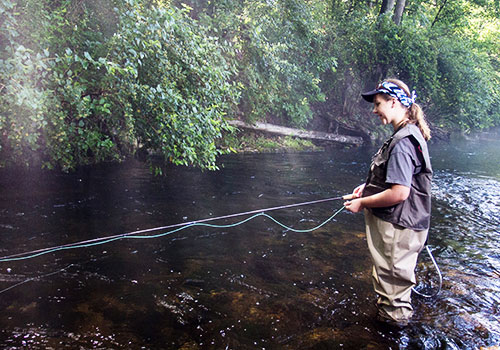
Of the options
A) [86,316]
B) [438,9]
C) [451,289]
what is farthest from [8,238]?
[438,9]

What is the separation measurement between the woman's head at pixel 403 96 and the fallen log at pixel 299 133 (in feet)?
38.8

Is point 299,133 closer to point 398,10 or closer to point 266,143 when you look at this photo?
point 266,143

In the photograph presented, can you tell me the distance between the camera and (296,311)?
12.0ft

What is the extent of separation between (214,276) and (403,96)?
9.28ft

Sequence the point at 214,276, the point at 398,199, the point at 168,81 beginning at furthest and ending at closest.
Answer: the point at 168,81
the point at 214,276
the point at 398,199

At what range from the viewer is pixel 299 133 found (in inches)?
743

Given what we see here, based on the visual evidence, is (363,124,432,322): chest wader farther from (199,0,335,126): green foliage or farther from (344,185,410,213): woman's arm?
(199,0,335,126): green foliage

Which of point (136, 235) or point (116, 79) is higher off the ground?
point (116, 79)

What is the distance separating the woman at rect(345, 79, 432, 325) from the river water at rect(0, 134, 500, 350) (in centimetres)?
49

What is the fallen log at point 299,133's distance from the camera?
16188 mm

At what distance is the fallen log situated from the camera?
1619cm

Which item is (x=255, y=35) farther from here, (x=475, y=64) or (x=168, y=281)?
(x=475, y=64)

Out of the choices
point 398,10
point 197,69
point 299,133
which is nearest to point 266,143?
point 299,133

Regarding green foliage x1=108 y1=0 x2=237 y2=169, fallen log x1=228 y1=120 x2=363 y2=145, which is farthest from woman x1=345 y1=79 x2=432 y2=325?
fallen log x1=228 y1=120 x2=363 y2=145
